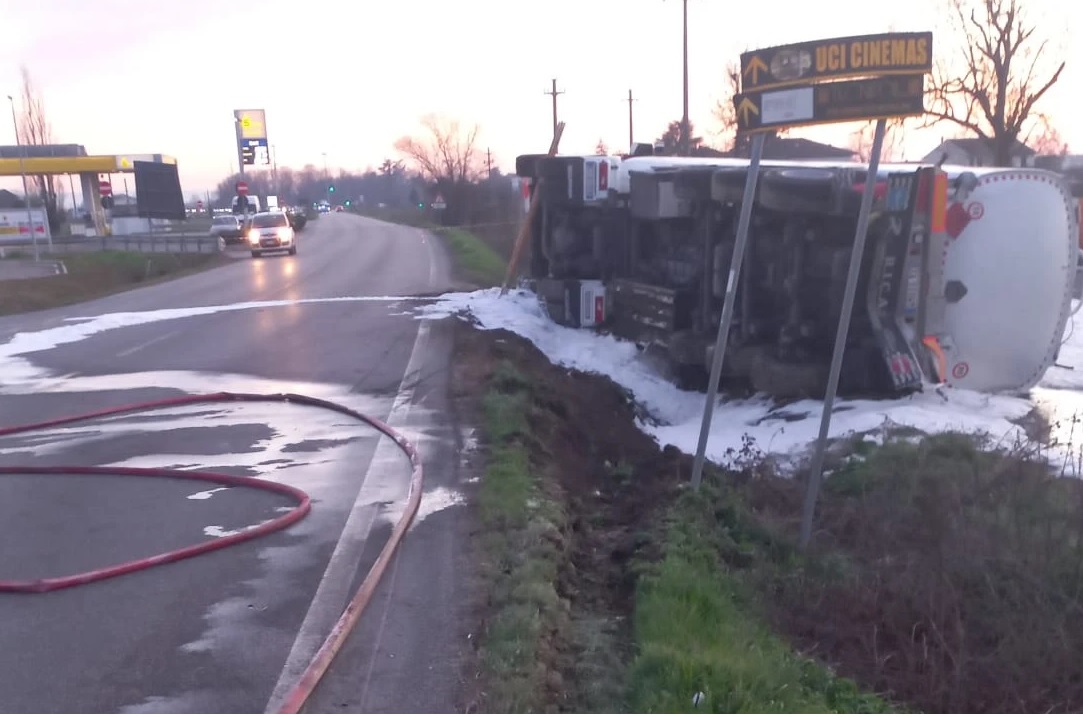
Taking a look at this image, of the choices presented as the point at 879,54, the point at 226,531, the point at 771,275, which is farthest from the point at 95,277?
the point at 879,54

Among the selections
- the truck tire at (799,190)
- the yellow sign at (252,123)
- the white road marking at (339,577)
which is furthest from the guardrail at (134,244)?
the white road marking at (339,577)

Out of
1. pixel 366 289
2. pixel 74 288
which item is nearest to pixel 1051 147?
pixel 366 289

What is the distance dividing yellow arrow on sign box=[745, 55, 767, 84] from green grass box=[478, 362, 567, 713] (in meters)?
3.01

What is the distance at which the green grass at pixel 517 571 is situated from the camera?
4.41 metres

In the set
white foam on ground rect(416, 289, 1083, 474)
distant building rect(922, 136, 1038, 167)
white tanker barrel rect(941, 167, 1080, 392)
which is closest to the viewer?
white foam on ground rect(416, 289, 1083, 474)

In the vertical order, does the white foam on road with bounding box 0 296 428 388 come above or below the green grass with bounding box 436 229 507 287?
above

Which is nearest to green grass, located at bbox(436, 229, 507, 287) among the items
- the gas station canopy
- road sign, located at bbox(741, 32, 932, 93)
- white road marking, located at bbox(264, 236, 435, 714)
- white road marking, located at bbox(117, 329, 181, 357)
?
white road marking, located at bbox(117, 329, 181, 357)

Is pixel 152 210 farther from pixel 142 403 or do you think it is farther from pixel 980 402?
pixel 980 402

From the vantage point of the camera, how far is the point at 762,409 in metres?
10.4

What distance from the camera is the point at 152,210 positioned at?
151 ft

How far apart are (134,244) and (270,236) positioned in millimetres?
13057

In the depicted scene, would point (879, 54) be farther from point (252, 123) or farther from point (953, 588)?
point (252, 123)

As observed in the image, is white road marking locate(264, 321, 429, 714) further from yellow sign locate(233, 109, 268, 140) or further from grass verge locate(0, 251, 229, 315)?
yellow sign locate(233, 109, 268, 140)

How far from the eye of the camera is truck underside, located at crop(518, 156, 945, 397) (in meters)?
9.48
